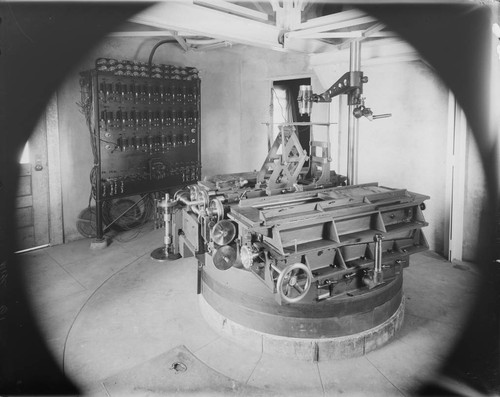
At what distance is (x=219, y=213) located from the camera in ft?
10.7

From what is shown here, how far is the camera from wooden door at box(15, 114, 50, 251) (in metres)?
5.34

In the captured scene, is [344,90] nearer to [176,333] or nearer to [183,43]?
[176,333]

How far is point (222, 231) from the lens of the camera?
301cm

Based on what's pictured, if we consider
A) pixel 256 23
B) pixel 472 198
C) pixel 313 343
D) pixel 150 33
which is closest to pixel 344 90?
pixel 256 23

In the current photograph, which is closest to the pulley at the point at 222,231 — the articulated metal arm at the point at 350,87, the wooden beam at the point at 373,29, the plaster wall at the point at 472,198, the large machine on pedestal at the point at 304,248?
the large machine on pedestal at the point at 304,248

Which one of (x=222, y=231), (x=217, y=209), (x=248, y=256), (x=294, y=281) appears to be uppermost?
(x=217, y=209)

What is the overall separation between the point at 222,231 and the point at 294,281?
2.23ft

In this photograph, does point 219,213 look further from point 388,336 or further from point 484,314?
point 484,314

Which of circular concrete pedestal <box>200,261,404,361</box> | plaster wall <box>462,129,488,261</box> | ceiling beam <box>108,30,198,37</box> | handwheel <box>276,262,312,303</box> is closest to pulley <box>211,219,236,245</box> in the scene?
circular concrete pedestal <box>200,261,404,361</box>

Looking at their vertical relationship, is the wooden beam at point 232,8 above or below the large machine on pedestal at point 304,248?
above

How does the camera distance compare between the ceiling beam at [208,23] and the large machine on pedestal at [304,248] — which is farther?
the ceiling beam at [208,23]

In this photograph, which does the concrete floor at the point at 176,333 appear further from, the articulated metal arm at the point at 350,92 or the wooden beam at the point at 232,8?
the wooden beam at the point at 232,8

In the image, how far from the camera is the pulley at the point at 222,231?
2996 millimetres

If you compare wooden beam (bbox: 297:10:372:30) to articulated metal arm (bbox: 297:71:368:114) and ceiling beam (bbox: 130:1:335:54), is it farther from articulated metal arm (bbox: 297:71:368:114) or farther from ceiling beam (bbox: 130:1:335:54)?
articulated metal arm (bbox: 297:71:368:114)
